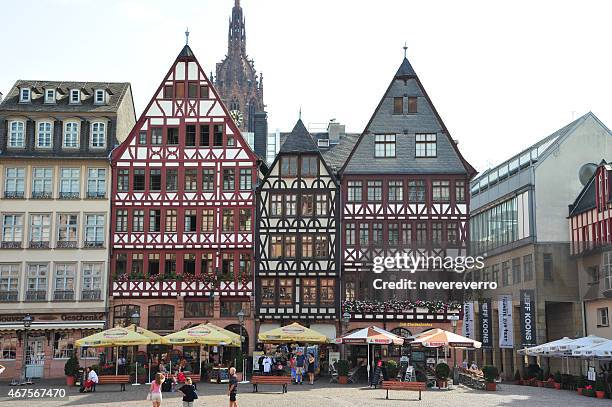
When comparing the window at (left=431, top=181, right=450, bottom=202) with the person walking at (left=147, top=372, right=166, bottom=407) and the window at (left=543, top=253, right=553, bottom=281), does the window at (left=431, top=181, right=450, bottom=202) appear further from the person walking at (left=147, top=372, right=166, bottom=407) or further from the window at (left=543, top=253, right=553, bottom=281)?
the person walking at (left=147, top=372, right=166, bottom=407)

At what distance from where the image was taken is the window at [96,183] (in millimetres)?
47656

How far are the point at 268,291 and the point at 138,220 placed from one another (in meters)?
7.79

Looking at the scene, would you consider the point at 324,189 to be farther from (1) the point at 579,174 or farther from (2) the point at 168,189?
(1) the point at 579,174

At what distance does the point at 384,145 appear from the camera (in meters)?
48.0

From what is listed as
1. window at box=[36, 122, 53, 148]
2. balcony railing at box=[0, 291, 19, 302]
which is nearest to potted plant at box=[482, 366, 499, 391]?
balcony railing at box=[0, 291, 19, 302]

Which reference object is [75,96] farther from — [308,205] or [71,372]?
[71,372]

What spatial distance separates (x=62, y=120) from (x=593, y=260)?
96.7 ft

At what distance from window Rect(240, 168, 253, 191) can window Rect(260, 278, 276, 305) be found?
4.88 m

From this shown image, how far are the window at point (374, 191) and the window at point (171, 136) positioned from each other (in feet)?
34.4

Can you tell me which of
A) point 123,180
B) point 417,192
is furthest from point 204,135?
point 417,192

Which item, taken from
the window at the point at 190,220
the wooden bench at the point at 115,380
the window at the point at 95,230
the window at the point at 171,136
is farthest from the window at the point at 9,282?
the wooden bench at the point at 115,380

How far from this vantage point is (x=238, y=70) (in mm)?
120562

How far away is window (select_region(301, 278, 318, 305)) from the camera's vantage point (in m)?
46.4

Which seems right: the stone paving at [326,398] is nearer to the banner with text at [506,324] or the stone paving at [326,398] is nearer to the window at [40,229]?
the window at [40,229]
